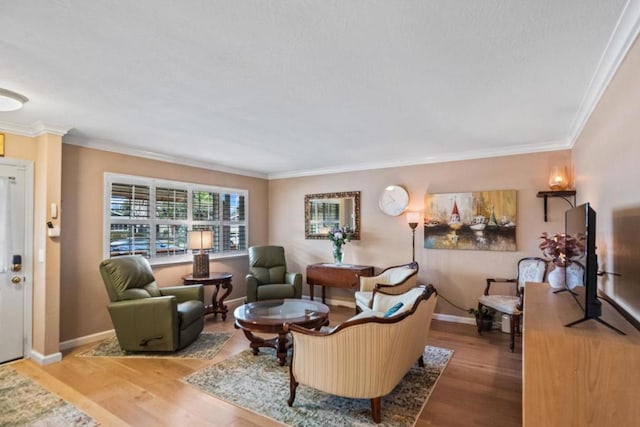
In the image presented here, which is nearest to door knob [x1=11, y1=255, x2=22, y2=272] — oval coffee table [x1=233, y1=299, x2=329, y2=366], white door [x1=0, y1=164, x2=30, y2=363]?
white door [x1=0, y1=164, x2=30, y2=363]

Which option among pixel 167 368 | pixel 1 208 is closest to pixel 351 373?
pixel 167 368

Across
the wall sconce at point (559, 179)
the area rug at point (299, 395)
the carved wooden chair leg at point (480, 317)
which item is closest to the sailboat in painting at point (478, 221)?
the wall sconce at point (559, 179)

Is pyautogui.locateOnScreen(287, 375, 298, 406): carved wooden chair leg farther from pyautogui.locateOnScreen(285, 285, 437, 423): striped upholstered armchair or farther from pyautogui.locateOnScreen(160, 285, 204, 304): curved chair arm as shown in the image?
pyautogui.locateOnScreen(160, 285, 204, 304): curved chair arm

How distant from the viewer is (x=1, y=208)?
10.8ft

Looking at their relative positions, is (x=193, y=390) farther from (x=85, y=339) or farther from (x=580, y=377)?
(x=580, y=377)

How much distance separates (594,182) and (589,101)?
0.63 meters

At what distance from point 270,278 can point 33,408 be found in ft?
10.2

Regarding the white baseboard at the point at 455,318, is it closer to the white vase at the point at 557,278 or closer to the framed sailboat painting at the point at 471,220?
the framed sailboat painting at the point at 471,220

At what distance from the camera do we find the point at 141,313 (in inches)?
133

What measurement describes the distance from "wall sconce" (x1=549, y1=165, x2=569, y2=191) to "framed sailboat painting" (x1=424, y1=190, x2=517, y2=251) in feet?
1.46

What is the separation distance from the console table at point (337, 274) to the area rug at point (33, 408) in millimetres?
3339

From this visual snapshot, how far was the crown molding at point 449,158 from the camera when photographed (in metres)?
4.02

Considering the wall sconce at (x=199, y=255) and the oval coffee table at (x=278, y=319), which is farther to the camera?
the wall sconce at (x=199, y=255)

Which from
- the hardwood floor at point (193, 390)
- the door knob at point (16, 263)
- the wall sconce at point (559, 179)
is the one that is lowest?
the hardwood floor at point (193, 390)
